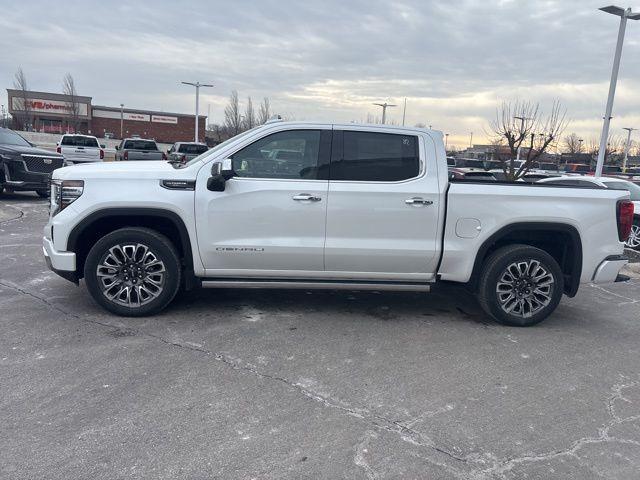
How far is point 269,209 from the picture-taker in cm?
521

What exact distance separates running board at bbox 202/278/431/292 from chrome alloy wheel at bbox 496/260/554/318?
2.68ft

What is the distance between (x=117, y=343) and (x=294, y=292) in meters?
2.34

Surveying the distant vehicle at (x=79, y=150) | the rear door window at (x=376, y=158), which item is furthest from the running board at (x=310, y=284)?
the distant vehicle at (x=79, y=150)

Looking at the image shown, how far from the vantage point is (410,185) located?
5.36 metres

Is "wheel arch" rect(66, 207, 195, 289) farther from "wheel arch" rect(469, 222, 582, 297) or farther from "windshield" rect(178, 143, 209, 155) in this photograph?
"windshield" rect(178, 143, 209, 155)

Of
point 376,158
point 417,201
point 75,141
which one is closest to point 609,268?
point 417,201

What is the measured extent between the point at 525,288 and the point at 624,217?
1266 mm

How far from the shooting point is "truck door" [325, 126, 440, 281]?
209 inches

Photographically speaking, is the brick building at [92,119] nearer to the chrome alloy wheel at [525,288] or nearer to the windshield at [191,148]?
the windshield at [191,148]

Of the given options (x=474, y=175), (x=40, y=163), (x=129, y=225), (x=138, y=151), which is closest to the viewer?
(x=129, y=225)

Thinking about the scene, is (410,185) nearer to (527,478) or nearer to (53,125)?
(527,478)

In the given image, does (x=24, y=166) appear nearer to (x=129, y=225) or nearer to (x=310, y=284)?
(x=129, y=225)

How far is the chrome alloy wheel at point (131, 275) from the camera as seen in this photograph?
5211 millimetres

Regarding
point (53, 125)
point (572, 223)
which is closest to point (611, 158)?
point (572, 223)
